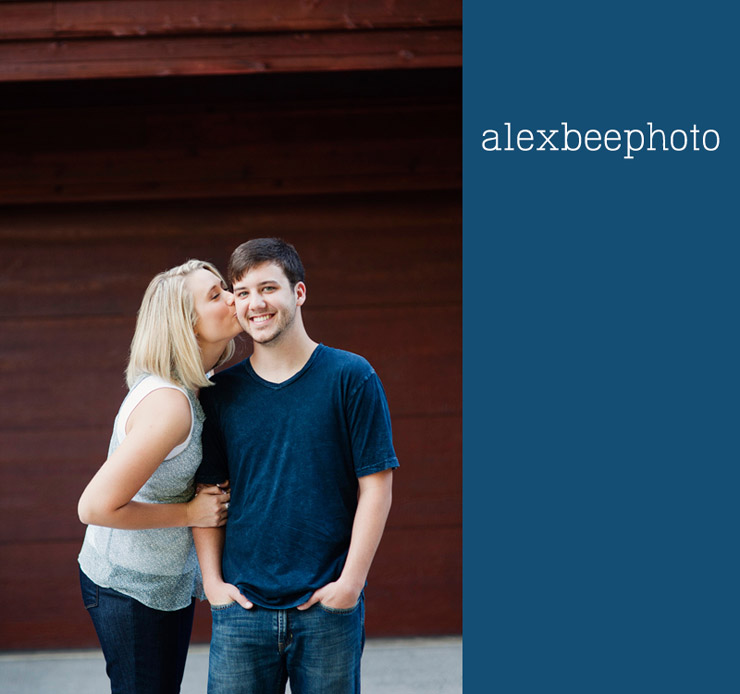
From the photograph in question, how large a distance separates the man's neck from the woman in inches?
6.7

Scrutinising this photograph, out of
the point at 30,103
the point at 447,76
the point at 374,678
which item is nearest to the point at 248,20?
the point at 447,76

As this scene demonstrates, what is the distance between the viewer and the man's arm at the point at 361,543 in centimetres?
217

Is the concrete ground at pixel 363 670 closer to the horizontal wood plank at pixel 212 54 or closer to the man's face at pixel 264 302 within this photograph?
the man's face at pixel 264 302

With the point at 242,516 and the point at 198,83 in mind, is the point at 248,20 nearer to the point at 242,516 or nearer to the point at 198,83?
the point at 198,83

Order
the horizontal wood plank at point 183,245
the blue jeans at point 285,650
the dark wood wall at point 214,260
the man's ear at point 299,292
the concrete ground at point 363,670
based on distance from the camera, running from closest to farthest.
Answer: the blue jeans at point 285,650 → the man's ear at point 299,292 → the concrete ground at point 363,670 → the dark wood wall at point 214,260 → the horizontal wood plank at point 183,245

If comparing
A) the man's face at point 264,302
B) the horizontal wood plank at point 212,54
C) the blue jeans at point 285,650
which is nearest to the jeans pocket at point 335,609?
the blue jeans at point 285,650

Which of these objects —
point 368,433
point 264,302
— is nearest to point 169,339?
point 264,302

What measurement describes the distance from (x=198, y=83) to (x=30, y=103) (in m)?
0.93

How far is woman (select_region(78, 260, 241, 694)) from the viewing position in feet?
7.19

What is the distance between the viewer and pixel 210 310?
2359 mm

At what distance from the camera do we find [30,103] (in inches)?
165

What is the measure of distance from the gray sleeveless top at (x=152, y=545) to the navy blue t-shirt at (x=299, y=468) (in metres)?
0.12

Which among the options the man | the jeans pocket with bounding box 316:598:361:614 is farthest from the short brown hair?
the jeans pocket with bounding box 316:598:361:614

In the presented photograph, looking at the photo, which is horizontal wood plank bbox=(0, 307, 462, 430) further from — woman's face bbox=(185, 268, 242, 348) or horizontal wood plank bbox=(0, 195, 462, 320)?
woman's face bbox=(185, 268, 242, 348)
